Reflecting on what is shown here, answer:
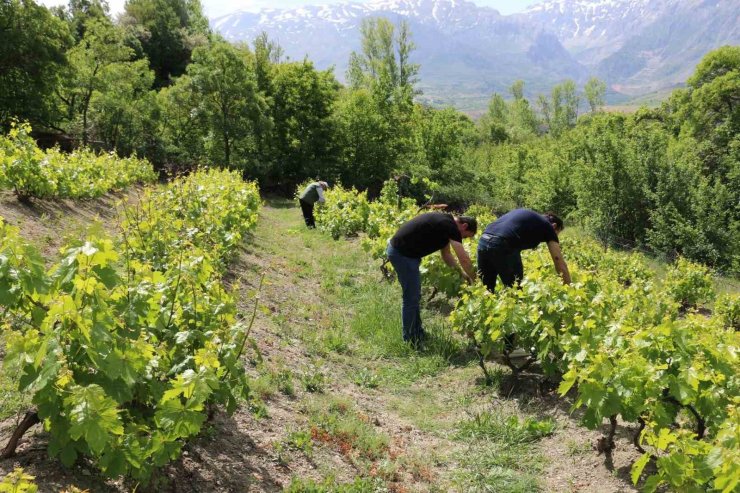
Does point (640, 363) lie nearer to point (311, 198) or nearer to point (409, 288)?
point (409, 288)

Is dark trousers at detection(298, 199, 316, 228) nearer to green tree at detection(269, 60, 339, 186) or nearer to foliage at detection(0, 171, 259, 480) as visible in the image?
foliage at detection(0, 171, 259, 480)

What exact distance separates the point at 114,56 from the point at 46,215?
77.4ft

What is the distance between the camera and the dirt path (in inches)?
142

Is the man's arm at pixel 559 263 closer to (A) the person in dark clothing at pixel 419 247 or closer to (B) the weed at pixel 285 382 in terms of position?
(A) the person in dark clothing at pixel 419 247

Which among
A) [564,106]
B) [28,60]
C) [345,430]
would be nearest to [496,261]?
[345,430]

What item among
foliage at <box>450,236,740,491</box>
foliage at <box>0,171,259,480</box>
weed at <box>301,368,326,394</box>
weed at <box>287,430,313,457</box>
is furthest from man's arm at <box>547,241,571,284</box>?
foliage at <box>0,171,259,480</box>

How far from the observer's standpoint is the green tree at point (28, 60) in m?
22.5

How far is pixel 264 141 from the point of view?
31906 millimetres

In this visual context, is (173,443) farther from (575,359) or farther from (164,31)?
(164,31)

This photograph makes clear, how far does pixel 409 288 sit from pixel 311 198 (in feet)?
32.5

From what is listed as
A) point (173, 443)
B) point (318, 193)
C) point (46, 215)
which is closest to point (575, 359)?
point (173, 443)

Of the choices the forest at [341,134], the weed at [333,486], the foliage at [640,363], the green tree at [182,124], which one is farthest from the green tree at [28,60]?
the weed at [333,486]

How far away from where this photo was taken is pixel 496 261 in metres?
6.38

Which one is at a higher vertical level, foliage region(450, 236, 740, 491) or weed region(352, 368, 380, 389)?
foliage region(450, 236, 740, 491)
